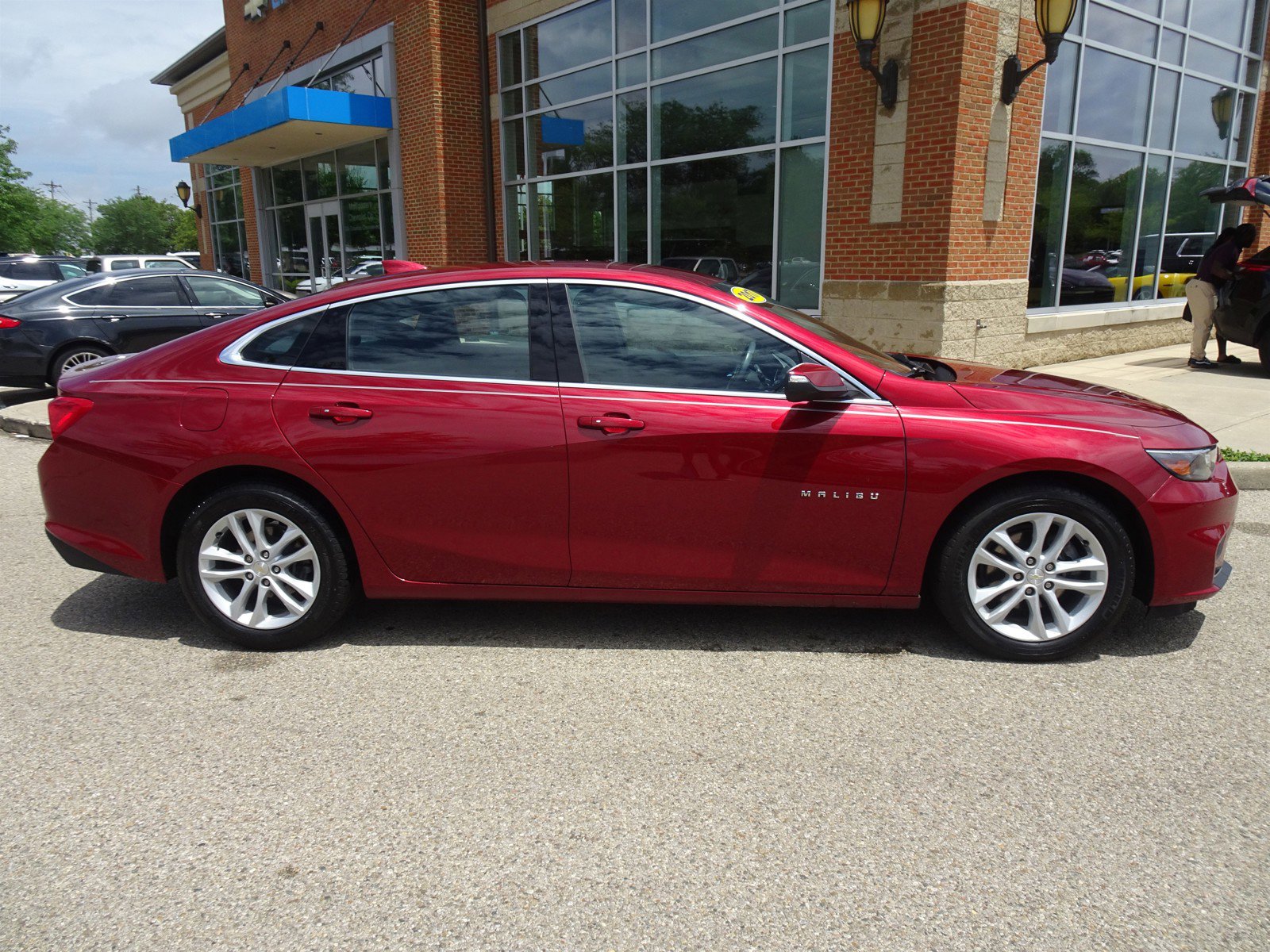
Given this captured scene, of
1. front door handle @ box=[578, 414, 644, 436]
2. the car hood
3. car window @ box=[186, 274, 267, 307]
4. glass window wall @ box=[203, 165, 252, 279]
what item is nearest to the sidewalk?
the car hood

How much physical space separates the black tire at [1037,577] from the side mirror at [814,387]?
751 mm

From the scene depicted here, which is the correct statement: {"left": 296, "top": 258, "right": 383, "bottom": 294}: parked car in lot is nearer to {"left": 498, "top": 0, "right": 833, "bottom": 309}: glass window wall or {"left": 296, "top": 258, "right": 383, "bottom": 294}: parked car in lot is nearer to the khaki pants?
{"left": 498, "top": 0, "right": 833, "bottom": 309}: glass window wall

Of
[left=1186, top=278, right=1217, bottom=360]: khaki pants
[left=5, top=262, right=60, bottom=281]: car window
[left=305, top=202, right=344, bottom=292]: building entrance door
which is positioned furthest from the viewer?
[left=5, top=262, right=60, bottom=281]: car window

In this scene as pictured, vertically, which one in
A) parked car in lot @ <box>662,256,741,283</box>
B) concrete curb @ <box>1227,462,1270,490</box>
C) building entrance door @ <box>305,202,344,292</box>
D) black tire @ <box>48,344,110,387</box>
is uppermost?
building entrance door @ <box>305,202,344,292</box>

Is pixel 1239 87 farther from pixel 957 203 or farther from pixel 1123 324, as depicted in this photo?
pixel 957 203

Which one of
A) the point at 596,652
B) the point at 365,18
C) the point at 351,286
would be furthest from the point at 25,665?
the point at 365,18

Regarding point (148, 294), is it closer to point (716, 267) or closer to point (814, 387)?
point (716, 267)

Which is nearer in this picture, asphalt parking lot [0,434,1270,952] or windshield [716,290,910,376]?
asphalt parking lot [0,434,1270,952]

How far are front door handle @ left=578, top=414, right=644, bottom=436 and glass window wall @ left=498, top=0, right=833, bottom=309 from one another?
760 cm

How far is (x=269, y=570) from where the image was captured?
3.77 metres

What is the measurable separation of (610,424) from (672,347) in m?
0.43

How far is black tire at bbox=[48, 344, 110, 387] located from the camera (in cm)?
994

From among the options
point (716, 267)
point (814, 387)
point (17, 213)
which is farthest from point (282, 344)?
point (17, 213)

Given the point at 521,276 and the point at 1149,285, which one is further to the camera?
the point at 1149,285
